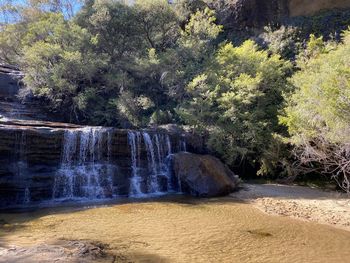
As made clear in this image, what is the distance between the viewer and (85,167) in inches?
595

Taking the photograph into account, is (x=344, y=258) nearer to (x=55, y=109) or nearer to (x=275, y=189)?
(x=275, y=189)

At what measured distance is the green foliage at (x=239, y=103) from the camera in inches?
695

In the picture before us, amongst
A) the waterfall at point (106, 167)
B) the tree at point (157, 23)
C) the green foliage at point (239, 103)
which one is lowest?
the waterfall at point (106, 167)

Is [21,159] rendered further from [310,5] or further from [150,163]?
[310,5]

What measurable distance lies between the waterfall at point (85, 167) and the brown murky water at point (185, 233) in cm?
247

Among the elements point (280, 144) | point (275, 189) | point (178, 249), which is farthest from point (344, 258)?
point (280, 144)

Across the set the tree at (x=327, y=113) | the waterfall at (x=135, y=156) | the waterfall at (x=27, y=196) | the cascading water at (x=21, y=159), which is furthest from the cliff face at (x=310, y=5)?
the waterfall at (x=27, y=196)

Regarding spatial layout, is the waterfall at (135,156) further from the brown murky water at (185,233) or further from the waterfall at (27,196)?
the waterfall at (27,196)

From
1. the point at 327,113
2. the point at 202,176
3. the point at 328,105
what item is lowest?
the point at 202,176

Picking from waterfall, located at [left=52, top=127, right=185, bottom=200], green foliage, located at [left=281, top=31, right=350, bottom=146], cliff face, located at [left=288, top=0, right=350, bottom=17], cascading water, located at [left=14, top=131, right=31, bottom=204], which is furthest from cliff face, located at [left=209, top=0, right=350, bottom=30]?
cascading water, located at [left=14, top=131, right=31, bottom=204]

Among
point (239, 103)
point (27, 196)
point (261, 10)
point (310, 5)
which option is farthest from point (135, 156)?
point (310, 5)

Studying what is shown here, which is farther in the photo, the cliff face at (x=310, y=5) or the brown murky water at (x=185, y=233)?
the cliff face at (x=310, y=5)

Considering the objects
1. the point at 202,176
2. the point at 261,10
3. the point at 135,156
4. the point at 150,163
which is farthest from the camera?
the point at 261,10

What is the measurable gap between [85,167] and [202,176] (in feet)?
15.9
